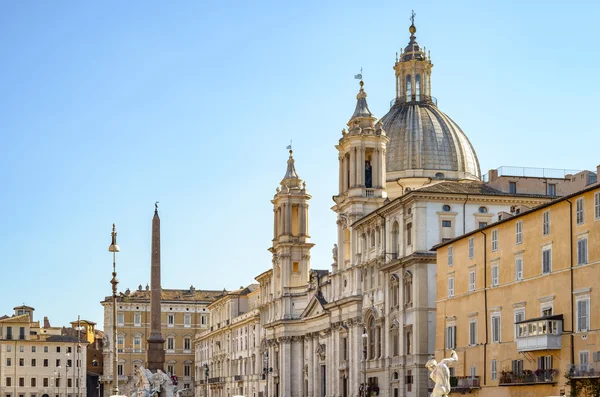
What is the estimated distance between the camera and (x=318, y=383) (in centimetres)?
10144

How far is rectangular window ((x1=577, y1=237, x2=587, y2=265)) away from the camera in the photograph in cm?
5150

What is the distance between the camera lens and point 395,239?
7881 cm

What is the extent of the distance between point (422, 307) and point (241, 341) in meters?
65.2

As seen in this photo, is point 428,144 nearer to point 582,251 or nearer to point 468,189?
point 468,189

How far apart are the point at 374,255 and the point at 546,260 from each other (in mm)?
28335

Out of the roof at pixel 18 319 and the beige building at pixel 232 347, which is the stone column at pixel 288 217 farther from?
the roof at pixel 18 319

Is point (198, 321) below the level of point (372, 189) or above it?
below

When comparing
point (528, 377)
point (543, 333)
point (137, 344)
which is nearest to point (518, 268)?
point (543, 333)

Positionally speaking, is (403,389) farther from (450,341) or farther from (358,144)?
(358,144)

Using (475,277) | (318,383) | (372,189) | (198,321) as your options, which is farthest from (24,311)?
(475,277)

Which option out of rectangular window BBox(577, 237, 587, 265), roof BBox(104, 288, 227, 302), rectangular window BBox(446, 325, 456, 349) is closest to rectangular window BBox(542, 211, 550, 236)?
→ rectangular window BBox(577, 237, 587, 265)

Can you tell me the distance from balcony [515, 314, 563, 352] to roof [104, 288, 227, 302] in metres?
111

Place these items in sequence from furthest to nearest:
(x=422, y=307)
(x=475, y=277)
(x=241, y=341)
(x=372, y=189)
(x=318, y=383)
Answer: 1. (x=241, y=341)
2. (x=318, y=383)
3. (x=372, y=189)
4. (x=422, y=307)
5. (x=475, y=277)

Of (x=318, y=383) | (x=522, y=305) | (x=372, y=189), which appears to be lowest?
(x=318, y=383)
